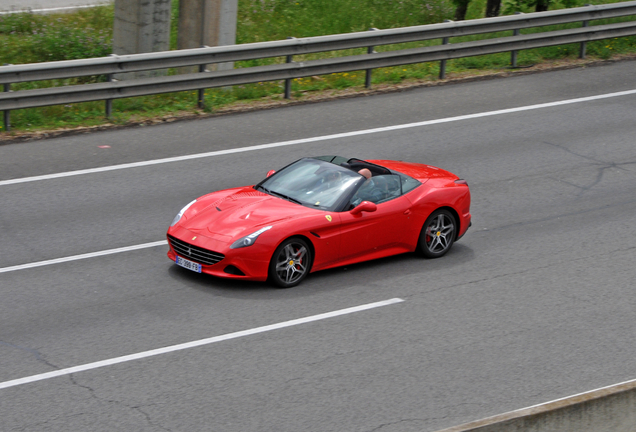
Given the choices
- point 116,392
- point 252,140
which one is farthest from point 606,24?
point 116,392

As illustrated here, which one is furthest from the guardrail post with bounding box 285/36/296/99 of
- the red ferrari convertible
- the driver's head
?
the driver's head

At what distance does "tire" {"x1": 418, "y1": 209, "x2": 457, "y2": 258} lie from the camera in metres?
10.4

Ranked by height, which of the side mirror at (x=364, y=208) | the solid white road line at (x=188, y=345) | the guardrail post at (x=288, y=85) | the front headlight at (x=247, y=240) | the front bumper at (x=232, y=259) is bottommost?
the solid white road line at (x=188, y=345)

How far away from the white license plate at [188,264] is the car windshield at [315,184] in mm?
1411

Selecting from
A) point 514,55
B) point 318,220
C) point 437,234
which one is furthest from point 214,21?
point 318,220

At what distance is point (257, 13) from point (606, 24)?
10.2 metres

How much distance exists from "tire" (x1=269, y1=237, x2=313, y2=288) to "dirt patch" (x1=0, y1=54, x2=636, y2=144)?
6.64 meters

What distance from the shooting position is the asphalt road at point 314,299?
6.98 meters

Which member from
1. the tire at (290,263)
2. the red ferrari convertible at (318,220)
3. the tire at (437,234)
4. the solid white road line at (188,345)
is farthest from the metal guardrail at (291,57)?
the solid white road line at (188,345)

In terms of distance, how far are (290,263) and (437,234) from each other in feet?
7.23

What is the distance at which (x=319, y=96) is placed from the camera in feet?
56.0

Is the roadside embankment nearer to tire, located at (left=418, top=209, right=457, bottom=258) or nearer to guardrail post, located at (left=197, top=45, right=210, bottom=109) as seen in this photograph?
tire, located at (left=418, top=209, right=457, bottom=258)

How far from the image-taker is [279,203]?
31.9ft

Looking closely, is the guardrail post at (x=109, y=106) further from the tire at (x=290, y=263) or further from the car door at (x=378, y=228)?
the tire at (x=290, y=263)
